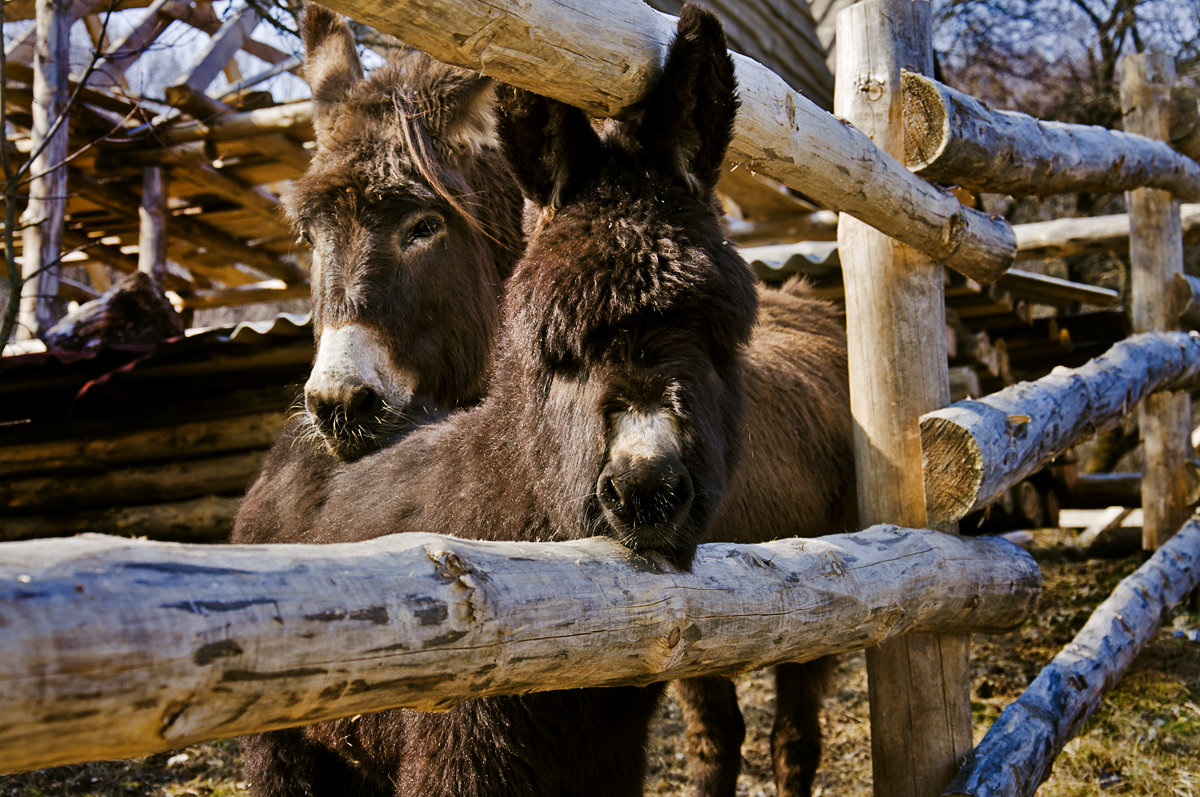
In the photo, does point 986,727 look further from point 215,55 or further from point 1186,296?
point 215,55

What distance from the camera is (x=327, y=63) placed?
13.0ft

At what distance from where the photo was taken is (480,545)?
1.59 meters

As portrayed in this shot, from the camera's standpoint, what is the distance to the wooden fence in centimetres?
107

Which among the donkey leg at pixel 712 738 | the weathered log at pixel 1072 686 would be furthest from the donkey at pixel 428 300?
the weathered log at pixel 1072 686

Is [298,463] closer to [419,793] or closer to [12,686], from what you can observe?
[419,793]

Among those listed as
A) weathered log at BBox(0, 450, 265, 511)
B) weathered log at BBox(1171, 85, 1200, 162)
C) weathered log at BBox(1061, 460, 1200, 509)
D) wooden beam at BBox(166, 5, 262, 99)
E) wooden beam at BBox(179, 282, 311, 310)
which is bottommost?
weathered log at BBox(1061, 460, 1200, 509)

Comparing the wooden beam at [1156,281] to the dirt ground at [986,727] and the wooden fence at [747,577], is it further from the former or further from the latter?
the wooden fence at [747,577]

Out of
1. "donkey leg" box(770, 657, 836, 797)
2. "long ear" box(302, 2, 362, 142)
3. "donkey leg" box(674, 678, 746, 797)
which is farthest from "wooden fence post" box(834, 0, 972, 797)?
"long ear" box(302, 2, 362, 142)

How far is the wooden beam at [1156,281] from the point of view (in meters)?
5.88

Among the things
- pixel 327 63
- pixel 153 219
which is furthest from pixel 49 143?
pixel 327 63

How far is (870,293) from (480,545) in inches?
79.6

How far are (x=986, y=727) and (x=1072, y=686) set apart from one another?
56.7 inches

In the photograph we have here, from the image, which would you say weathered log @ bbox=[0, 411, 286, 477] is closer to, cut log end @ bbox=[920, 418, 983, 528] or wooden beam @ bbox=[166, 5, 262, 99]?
wooden beam @ bbox=[166, 5, 262, 99]

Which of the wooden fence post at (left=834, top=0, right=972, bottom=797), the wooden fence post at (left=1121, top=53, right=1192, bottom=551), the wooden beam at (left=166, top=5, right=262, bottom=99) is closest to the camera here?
the wooden fence post at (left=834, top=0, right=972, bottom=797)
